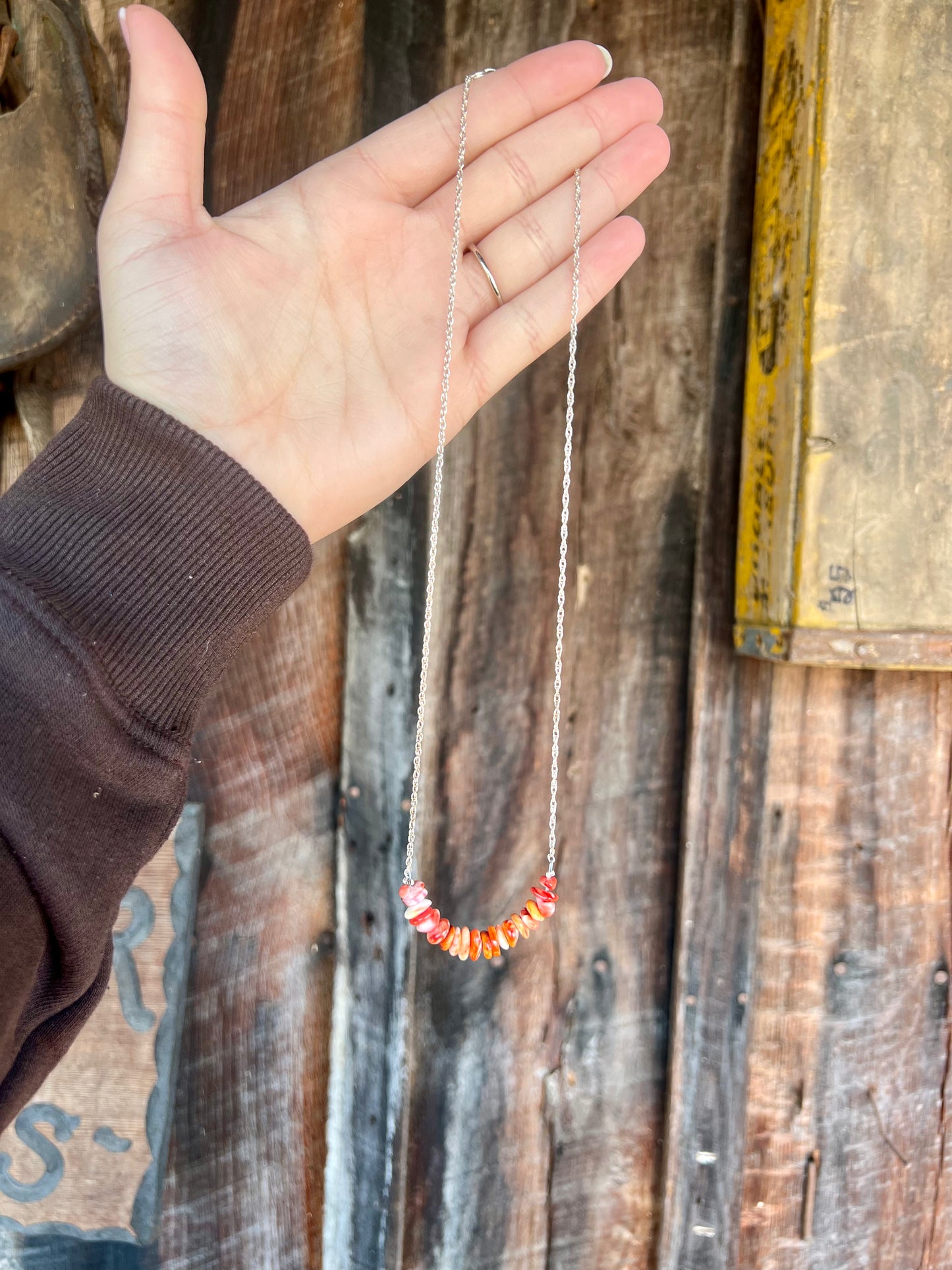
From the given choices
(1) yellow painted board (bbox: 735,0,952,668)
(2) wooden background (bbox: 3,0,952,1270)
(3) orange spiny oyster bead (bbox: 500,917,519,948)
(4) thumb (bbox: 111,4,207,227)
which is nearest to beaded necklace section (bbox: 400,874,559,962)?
(3) orange spiny oyster bead (bbox: 500,917,519,948)

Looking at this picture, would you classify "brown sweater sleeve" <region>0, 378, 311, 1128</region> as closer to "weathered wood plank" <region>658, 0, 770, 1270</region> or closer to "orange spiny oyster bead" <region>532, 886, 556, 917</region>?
"orange spiny oyster bead" <region>532, 886, 556, 917</region>

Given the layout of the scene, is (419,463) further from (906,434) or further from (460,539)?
(906,434)

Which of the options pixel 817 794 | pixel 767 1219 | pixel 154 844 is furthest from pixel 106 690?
pixel 767 1219

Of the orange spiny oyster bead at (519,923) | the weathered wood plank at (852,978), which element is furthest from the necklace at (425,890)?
the weathered wood plank at (852,978)

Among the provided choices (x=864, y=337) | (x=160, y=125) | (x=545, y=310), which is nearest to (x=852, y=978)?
(x=864, y=337)

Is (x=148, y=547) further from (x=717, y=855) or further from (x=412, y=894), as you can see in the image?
(x=717, y=855)

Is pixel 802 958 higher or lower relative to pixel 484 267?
lower
